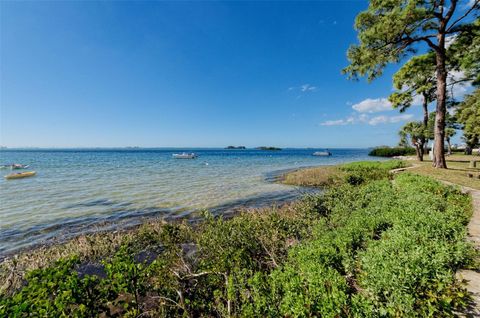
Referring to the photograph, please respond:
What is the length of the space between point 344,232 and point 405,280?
7.04 ft

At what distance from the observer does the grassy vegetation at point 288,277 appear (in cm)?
276

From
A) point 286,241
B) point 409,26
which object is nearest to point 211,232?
point 286,241

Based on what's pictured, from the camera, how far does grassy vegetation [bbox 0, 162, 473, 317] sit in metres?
2.76

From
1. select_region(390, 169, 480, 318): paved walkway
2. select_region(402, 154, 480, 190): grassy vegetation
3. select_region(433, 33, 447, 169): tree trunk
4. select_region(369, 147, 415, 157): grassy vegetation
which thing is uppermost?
select_region(433, 33, 447, 169): tree trunk

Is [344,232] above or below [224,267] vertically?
above

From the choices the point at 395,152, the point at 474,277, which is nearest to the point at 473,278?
the point at 474,277

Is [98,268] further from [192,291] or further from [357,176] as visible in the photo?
[357,176]

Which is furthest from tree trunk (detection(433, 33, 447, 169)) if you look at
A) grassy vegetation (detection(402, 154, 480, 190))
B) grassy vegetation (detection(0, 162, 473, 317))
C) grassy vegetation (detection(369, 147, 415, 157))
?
grassy vegetation (detection(369, 147, 415, 157))

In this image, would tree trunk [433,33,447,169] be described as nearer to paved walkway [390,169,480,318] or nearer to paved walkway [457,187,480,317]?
paved walkway [457,187,480,317]

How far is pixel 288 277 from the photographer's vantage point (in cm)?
351

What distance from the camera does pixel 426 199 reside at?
6508 mm

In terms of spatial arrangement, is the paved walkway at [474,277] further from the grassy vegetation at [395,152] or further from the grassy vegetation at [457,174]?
the grassy vegetation at [395,152]

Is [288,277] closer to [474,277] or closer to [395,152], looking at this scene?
[474,277]

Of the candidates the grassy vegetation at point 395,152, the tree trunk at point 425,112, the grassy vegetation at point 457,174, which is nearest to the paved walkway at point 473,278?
the grassy vegetation at point 457,174
